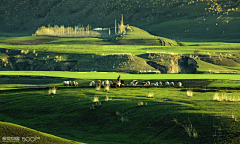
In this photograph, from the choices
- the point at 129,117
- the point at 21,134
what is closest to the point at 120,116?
the point at 129,117

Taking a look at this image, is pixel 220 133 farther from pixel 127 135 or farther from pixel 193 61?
pixel 193 61

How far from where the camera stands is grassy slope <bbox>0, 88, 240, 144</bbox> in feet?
66.3

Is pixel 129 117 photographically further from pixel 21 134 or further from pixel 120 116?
pixel 21 134

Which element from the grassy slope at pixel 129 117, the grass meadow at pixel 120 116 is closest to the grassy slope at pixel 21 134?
the grass meadow at pixel 120 116

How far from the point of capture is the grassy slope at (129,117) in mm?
20219

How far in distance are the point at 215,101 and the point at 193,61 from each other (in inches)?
2439

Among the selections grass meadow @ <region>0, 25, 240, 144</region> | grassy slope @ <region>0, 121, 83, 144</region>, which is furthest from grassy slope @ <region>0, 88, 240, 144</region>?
grassy slope @ <region>0, 121, 83, 144</region>

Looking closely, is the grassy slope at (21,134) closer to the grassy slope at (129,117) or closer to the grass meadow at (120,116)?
the grass meadow at (120,116)

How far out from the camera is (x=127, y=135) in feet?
69.8

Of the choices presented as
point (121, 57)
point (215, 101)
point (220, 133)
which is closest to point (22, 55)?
point (121, 57)

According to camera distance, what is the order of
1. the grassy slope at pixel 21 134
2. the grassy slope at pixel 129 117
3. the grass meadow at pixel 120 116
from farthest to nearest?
the grassy slope at pixel 129 117, the grass meadow at pixel 120 116, the grassy slope at pixel 21 134

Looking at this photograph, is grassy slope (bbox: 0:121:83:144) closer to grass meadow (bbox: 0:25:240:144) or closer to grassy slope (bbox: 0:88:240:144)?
grass meadow (bbox: 0:25:240:144)

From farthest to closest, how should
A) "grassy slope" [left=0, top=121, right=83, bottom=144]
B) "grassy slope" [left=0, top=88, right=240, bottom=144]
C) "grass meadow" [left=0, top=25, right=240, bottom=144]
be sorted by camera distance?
"grassy slope" [left=0, top=88, right=240, bottom=144] → "grass meadow" [left=0, top=25, right=240, bottom=144] → "grassy slope" [left=0, top=121, right=83, bottom=144]

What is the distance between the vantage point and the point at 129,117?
24.1 metres
